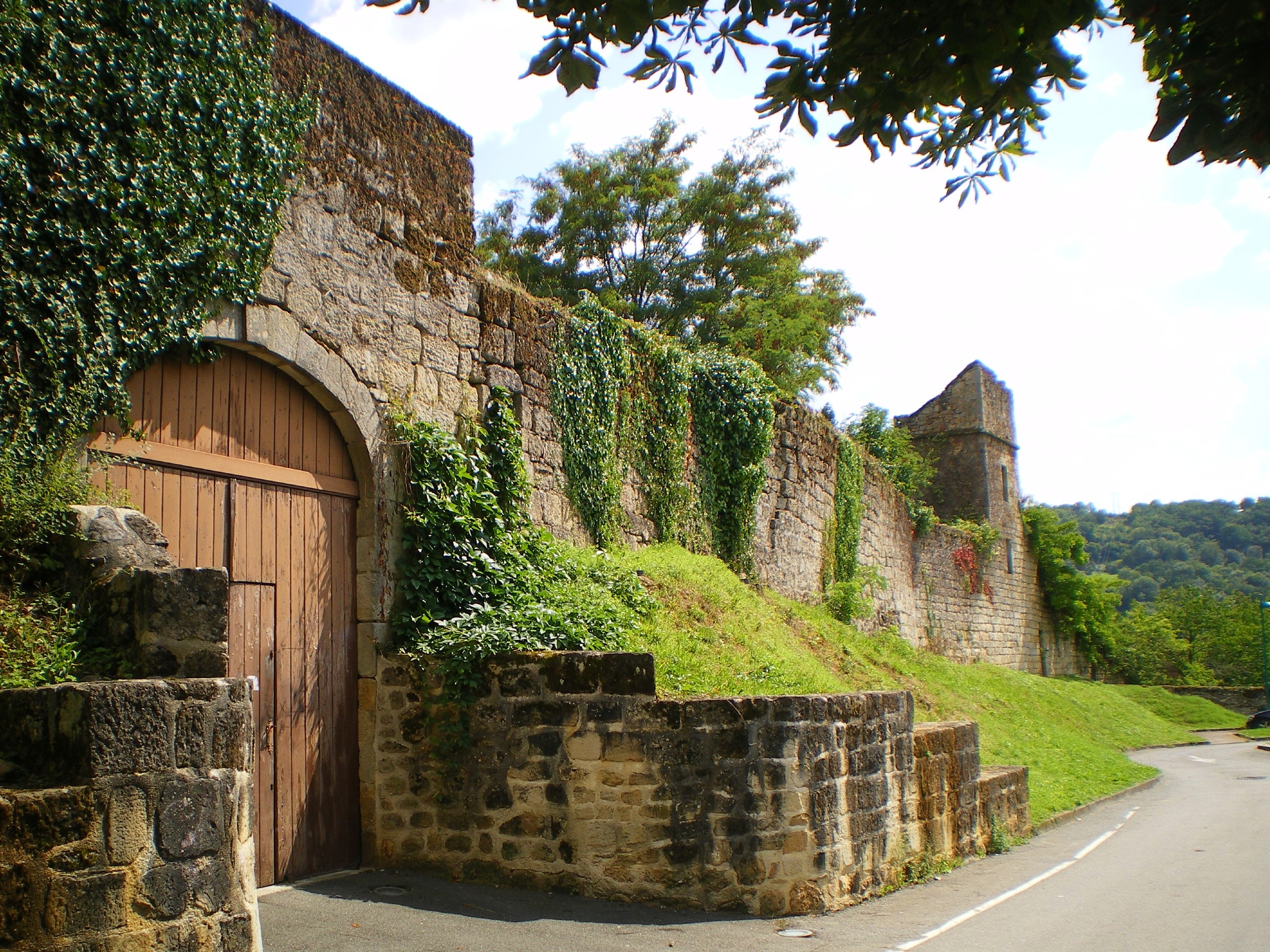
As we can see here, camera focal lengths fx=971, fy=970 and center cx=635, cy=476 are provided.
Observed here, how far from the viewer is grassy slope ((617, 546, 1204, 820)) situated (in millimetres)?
7234

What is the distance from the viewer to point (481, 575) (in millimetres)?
7066

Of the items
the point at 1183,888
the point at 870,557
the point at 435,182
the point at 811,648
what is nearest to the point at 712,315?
the point at 870,557

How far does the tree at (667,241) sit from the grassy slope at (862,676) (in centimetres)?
955

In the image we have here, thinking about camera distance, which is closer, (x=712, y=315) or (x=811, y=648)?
(x=811, y=648)

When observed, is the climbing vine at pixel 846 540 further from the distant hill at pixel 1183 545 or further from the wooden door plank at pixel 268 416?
the distant hill at pixel 1183 545

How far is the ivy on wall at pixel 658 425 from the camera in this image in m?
8.94

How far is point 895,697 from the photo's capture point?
23.1 feet

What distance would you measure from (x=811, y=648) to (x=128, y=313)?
841cm

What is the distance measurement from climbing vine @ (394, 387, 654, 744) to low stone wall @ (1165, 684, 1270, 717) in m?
28.9

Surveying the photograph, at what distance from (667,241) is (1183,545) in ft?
250

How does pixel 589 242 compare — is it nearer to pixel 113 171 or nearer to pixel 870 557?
pixel 870 557

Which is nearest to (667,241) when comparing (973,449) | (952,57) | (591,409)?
(973,449)

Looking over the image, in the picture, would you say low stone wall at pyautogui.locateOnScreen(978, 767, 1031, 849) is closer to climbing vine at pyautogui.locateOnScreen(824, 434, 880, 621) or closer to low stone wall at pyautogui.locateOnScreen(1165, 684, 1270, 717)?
climbing vine at pyautogui.locateOnScreen(824, 434, 880, 621)

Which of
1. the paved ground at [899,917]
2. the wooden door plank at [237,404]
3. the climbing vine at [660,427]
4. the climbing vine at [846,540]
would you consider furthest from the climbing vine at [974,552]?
the wooden door plank at [237,404]
